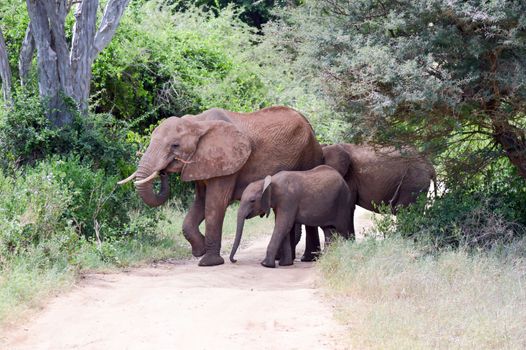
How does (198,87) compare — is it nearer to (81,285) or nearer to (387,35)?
(387,35)

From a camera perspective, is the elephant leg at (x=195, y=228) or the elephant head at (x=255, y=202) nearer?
the elephant head at (x=255, y=202)

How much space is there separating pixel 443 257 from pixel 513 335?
291cm

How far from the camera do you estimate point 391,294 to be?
9562mm

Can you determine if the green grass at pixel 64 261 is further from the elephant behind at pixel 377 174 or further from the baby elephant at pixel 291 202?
the elephant behind at pixel 377 174

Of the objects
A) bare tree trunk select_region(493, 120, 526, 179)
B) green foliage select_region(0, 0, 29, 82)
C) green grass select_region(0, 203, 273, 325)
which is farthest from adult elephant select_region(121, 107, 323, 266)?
green foliage select_region(0, 0, 29, 82)

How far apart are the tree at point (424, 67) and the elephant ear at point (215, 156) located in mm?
1403

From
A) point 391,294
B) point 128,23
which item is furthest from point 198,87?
point 391,294

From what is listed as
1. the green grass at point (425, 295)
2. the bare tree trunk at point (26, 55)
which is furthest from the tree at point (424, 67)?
the bare tree trunk at point (26, 55)

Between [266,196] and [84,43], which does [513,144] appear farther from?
[84,43]

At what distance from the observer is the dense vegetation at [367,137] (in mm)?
11281

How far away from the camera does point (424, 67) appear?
460 inches

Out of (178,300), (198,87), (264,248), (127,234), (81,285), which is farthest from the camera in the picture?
(198,87)

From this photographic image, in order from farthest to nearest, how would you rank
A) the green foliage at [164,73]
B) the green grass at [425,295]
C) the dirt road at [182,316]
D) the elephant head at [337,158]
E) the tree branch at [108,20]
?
the green foliage at [164,73]
the tree branch at [108,20]
the elephant head at [337,158]
the dirt road at [182,316]
the green grass at [425,295]

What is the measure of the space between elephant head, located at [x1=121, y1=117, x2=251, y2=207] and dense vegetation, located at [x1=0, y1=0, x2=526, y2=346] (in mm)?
899
